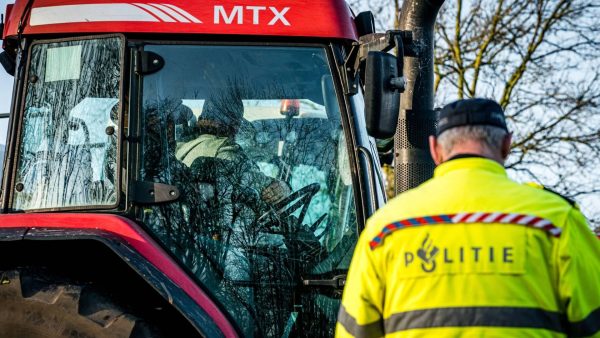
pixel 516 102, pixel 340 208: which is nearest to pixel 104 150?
pixel 340 208

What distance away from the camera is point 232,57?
3984 millimetres

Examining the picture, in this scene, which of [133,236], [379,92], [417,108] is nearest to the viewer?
[133,236]

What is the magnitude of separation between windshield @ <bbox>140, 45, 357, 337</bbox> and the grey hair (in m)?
1.33

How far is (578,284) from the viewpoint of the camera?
2.37 meters

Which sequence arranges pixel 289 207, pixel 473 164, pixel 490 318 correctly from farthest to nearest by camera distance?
pixel 289 207 < pixel 473 164 < pixel 490 318

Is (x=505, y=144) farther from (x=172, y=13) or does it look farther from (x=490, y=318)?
(x=172, y=13)

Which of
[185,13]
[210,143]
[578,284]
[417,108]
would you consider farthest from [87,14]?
[578,284]

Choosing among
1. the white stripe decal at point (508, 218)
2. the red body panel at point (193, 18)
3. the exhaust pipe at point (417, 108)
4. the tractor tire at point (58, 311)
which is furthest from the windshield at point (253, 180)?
the white stripe decal at point (508, 218)

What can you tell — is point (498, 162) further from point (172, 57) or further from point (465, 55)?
point (465, 55)

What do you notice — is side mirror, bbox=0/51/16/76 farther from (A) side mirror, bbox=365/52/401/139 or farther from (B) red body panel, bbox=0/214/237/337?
(A) side mirror, bbox=365/52/401/139

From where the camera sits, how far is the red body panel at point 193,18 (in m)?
3.98

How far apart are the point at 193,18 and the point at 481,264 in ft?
6.73

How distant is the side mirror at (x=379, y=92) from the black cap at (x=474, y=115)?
1.11m

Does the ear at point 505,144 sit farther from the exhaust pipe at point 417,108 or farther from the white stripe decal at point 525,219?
the exhaust pipe at point 417,108
